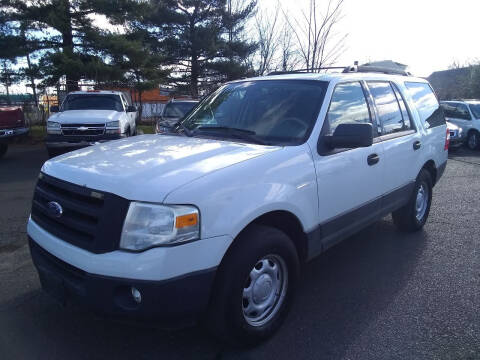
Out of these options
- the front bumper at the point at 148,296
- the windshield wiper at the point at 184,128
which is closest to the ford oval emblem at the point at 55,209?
the front bumper at the point at 148,296

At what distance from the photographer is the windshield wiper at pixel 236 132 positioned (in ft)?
10.8

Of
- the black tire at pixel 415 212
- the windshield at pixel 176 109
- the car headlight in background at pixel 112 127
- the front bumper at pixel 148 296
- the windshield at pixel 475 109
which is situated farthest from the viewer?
the windshield at pixel 475 109

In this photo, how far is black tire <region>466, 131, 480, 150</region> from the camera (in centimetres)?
1434

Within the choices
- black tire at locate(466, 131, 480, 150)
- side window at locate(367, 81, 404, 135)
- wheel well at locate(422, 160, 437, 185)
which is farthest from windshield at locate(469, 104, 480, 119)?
side window at locate(367, 81, 404, 135)

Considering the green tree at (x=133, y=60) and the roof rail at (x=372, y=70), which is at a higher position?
the green tree at (x=133, y=60)

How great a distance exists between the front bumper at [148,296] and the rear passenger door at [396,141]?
2523 millimetres

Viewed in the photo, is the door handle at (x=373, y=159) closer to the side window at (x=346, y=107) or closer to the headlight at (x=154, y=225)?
the side window at (x=346, y=107)

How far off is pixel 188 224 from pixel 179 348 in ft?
3.53

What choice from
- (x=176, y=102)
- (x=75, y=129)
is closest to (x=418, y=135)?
(x=75, y=129)

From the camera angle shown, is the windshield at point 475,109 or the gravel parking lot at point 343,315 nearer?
the gravel parking lot at point 343,315

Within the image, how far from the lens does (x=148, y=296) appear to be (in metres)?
2.24

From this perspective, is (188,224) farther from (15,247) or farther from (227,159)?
(15,247)

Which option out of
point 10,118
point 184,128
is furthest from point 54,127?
point 184,128

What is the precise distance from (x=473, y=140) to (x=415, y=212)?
11424 millimetres
